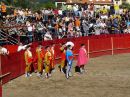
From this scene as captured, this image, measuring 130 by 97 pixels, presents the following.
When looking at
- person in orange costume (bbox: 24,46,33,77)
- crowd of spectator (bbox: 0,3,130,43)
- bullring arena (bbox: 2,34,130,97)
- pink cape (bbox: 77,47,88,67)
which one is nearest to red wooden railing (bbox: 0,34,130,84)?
bullring arena (bbox: 2,34,130,97)

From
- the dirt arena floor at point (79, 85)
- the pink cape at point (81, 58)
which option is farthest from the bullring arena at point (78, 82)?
the pink cape at point (81, 58)

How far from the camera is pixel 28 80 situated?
66.0 feet

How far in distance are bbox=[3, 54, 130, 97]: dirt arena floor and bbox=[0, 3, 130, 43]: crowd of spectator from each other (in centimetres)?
580

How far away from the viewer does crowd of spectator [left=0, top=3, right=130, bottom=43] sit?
28.7m

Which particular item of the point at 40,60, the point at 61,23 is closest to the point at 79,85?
the point at 40,60

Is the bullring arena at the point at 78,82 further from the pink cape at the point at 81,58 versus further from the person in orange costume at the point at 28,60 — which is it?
the pink cape at the point at 81,58

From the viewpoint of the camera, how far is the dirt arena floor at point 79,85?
16688mm

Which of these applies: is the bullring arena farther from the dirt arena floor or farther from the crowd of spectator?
the crowd of spectator

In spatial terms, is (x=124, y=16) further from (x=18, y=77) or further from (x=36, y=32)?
(x=18, y=77)

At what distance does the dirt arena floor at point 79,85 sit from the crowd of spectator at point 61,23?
5797mm

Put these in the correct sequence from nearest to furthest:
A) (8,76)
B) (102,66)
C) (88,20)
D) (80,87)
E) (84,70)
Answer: (80,87), (8,76), (84,70), (102,66), (88,20)

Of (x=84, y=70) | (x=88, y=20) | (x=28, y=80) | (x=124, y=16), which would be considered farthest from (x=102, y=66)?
(x=124, y=16)

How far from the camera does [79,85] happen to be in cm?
1866

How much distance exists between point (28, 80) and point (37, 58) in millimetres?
2107
